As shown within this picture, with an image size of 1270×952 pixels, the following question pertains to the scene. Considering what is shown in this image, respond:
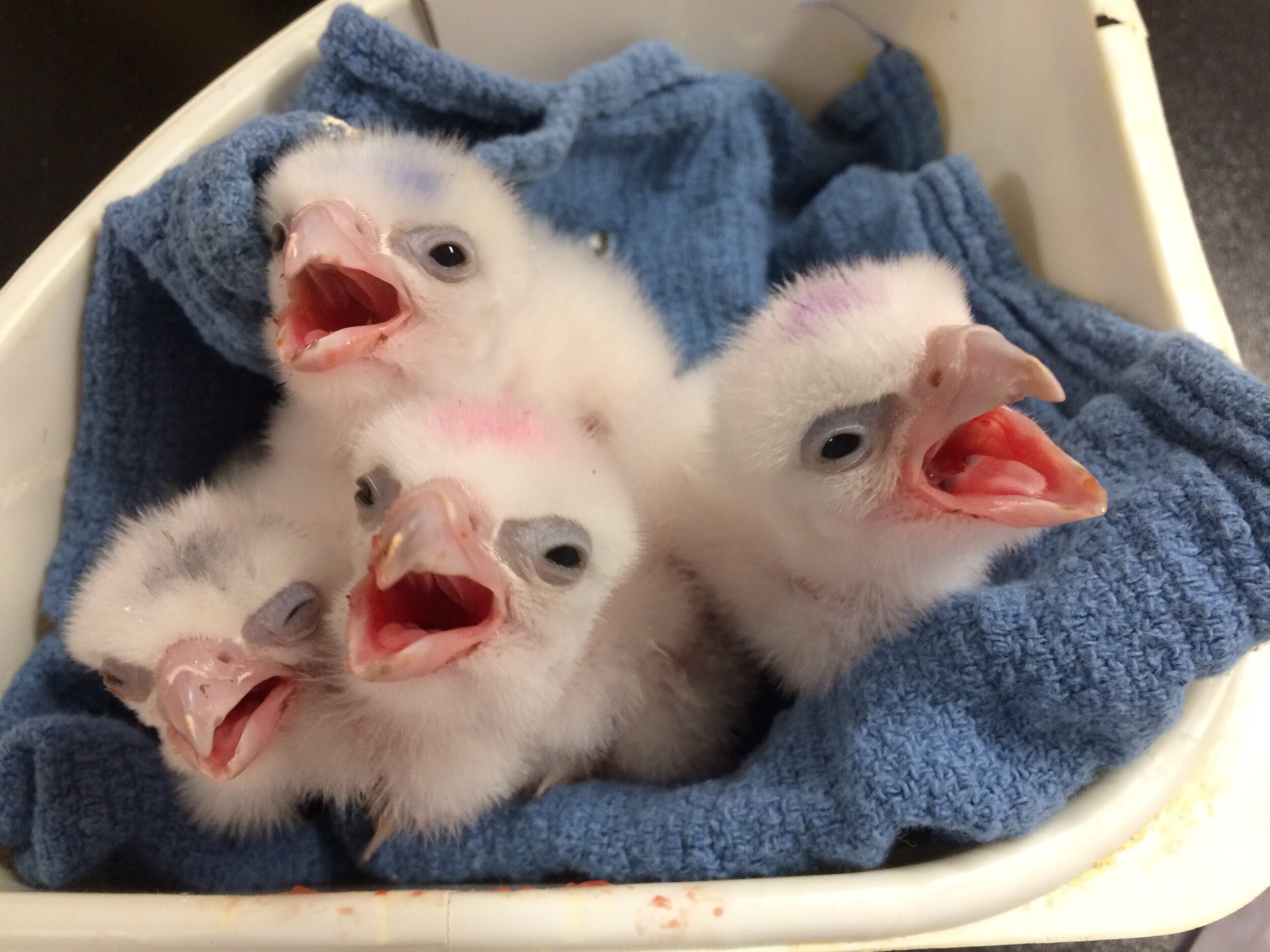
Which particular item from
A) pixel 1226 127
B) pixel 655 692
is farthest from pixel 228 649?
pixel 1226 127

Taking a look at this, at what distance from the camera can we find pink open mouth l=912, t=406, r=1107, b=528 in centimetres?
61

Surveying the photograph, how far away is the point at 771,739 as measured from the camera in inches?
32.9

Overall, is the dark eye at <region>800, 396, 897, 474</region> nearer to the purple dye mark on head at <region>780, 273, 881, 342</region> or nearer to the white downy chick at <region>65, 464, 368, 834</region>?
the purple dye mark on head at <region>780, 273, 881, 342</region>

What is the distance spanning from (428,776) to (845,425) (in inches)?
18.5

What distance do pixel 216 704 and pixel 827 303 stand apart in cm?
55

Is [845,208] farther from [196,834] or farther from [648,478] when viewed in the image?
[196,834]

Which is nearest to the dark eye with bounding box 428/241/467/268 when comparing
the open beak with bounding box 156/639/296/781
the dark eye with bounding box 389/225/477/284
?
the dark eye with bounding box 389/225/477/284

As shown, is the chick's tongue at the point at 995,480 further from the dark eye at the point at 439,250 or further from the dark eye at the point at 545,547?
the dark eye at the point at 439,250

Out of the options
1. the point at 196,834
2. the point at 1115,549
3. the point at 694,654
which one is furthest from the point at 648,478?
the point at 196,834

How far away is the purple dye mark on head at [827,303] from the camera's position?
65 centimetres

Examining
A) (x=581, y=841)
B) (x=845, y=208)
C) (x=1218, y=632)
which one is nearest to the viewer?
(x=1218, y=632)

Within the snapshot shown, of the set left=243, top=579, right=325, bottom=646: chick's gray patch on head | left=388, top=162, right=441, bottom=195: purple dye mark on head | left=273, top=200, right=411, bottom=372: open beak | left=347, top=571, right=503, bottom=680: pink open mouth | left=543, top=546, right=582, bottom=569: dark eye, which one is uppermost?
left=388, top=162, right=441, bottom=195: purple dye mark on head

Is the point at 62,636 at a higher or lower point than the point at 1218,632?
lower

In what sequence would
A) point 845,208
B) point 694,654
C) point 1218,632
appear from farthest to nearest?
point 845,208
point 694,654
point 1218,632
